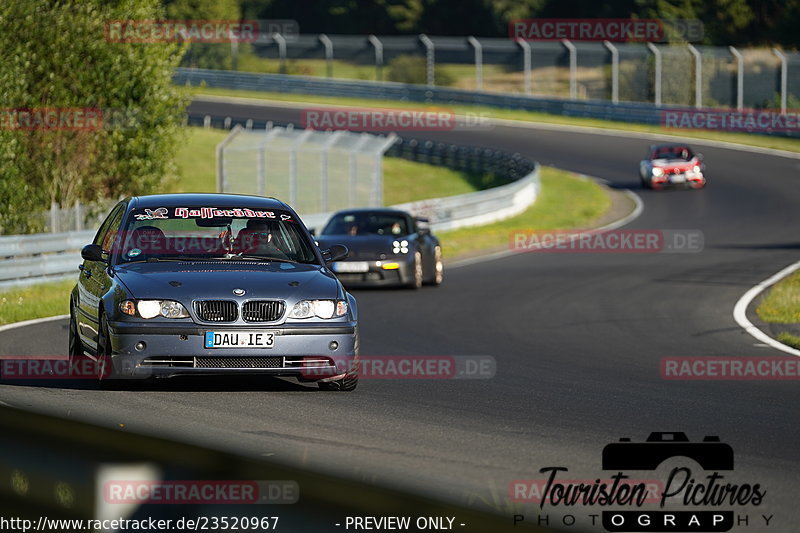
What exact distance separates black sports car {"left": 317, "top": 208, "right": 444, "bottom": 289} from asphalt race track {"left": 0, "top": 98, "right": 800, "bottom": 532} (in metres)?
0.31

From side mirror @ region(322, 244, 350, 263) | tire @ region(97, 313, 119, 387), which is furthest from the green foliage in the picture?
tire @ region(97, 313, 119, 387)

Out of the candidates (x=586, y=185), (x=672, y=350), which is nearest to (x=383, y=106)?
(x=586, y=185)

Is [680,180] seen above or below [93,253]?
below

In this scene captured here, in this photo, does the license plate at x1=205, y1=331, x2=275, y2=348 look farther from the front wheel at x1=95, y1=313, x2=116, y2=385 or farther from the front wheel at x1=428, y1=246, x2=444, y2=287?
the front wheel at x1=428, y1=246, x2=444, y2=287

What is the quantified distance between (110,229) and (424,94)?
57.5 meters

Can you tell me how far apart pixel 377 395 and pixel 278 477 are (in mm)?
5827

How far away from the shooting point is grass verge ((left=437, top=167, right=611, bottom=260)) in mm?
31100

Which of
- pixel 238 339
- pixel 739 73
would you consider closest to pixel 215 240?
pixel 238 339

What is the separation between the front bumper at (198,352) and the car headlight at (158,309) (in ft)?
0.25

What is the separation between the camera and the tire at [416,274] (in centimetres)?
2108

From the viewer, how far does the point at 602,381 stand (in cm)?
1136

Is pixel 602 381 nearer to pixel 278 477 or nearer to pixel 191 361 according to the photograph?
pixel 191 361

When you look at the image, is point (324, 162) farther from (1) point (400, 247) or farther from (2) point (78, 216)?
(1) point (400, 247)

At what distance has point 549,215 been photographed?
38.3 metres
